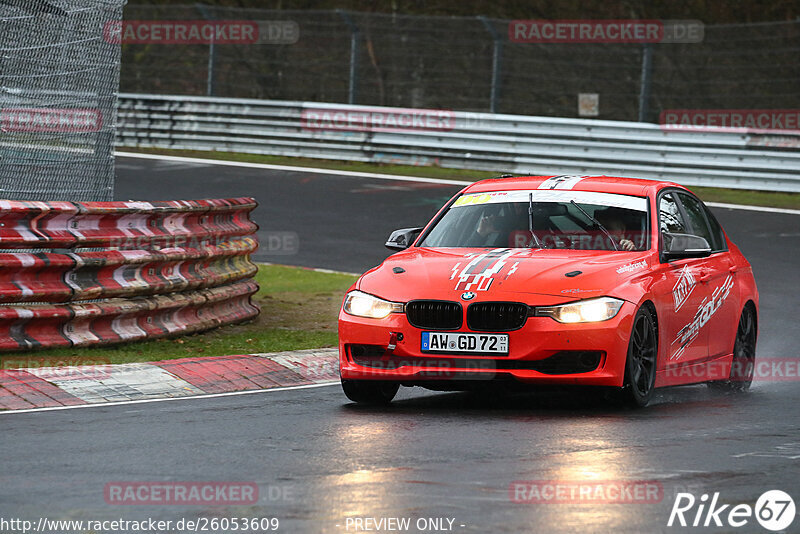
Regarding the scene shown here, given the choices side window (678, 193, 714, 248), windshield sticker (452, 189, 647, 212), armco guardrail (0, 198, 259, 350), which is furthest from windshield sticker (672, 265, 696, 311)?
armco guardrail (0, 198, 259, 350)

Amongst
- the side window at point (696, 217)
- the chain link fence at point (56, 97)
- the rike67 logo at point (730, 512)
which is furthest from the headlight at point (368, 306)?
the chain link fence at point (56, 97)

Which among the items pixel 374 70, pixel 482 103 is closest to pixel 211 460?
pixel 374 70

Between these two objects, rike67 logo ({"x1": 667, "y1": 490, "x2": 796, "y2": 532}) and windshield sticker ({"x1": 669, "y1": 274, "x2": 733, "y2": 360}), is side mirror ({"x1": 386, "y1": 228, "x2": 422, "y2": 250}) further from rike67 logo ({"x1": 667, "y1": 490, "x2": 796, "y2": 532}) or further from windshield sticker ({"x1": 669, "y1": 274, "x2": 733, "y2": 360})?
rike67 logo ({"x1": 667, "y1": 490, "x2": 796, "y2": 532})

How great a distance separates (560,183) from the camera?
10820 millimetres

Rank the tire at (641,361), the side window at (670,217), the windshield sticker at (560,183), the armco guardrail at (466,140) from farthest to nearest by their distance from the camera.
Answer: the armco guardrail at (466,140)
the windshield sticker at (560,183)
the side window at (670,217)
the tire at (641,361)

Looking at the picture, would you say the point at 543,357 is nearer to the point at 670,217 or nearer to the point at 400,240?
the point at 400,240

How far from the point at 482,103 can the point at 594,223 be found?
31322 millimetres

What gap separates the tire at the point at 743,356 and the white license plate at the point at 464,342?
2.60 metres

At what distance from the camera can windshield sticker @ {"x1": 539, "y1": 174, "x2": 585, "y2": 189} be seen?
10742 millimetres

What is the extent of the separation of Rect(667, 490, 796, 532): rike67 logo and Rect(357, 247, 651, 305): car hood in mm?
2695

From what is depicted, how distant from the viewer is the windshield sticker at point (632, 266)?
31.3 ft

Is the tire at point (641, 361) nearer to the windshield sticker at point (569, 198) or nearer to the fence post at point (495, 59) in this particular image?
the windshield sticker at point (569, 198)

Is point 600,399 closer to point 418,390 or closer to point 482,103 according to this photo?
point 418,390

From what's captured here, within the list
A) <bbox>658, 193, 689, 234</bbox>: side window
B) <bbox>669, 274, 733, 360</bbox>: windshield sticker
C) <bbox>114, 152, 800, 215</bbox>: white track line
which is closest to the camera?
<bbox>669, 274, 733, 360</bbox>: windshield sticker
